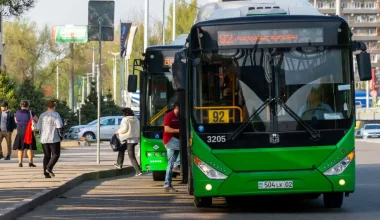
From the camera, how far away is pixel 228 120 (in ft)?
49.7

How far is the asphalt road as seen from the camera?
49.7 feet

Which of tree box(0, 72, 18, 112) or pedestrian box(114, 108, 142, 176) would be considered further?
tree box(0, 72, 18, 112)

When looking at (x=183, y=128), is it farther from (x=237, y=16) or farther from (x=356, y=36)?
(x=356, y=36)

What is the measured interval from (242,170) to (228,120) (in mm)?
732

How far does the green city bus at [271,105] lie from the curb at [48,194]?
2578 millimetres

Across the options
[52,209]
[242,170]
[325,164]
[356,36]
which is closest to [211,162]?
[242,170]

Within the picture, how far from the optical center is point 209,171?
1520 centimetres

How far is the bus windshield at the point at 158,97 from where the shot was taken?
2241 centimetres

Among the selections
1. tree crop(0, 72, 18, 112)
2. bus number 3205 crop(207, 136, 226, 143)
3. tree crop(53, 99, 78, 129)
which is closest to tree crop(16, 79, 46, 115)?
tree crop(0, 72, 18, 112)

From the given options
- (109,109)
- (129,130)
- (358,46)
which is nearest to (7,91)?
(109,109)

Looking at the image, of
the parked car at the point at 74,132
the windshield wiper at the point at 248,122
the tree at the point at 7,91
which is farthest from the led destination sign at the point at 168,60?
the parked car at the point at 74,132

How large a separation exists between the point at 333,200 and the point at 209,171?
2151 mm

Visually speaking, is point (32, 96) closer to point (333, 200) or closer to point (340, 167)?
point (333, 200)

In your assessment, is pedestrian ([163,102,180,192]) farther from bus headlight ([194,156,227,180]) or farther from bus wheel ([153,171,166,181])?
bus headlight ([194,156,227,180])
